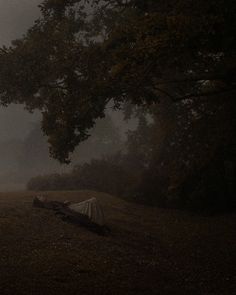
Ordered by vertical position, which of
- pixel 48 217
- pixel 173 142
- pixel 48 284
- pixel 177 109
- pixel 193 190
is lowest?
pixel 48 284

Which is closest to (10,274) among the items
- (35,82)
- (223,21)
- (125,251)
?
(125,251)

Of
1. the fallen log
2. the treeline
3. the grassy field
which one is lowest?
the grassy field

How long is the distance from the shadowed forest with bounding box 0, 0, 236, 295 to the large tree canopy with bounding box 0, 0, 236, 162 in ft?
0.14

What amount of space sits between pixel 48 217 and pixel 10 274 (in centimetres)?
687

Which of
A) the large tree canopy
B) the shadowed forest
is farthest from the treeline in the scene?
the large tree canopy

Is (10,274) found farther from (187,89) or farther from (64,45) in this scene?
(187,89)

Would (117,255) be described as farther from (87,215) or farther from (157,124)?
(157,124)

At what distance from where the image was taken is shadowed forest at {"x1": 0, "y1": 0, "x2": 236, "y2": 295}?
1195 centimetres

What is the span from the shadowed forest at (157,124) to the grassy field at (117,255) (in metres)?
0.06

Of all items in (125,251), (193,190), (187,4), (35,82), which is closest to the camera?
(187,4)

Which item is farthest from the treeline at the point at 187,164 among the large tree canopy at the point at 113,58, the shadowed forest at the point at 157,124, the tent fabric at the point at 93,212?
the tent fabric at the point at 93,212

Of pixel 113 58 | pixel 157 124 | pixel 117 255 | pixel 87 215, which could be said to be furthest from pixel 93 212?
pixel 157 124

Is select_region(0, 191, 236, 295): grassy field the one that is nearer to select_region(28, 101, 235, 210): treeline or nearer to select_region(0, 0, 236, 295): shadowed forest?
select_region(0, 0, 236, 295): shadowed forest

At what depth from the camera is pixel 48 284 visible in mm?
10281
